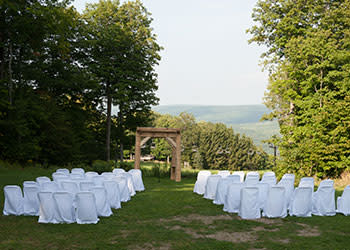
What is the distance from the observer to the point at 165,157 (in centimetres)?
6775

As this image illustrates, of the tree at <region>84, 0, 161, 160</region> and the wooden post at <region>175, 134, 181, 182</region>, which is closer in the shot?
the wooden post at <region>175, 134, 181, 182</region>

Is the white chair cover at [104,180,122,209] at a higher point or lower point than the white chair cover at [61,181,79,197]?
lower

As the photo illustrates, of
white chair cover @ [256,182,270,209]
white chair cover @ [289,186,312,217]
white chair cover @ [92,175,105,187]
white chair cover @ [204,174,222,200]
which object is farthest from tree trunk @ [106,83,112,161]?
white chair cover @ [289,186,312,217]

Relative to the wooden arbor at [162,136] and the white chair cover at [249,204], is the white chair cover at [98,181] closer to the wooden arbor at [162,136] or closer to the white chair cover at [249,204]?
the white chair cover at [249,204]

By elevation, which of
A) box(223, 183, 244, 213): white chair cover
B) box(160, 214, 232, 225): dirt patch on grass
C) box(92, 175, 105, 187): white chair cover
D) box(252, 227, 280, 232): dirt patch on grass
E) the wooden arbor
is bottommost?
box(160, 214, 232, 225): dirt patch on grass

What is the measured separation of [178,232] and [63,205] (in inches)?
108

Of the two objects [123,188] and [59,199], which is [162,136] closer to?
[123,188]

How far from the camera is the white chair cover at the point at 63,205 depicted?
777cm

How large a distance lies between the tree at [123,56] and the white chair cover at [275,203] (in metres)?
18.2

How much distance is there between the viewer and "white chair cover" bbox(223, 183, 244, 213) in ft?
31.0

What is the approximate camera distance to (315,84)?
1983 centimetres


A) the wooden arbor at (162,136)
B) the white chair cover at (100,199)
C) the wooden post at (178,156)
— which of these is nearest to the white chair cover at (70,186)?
the white chair cover at (100,199)

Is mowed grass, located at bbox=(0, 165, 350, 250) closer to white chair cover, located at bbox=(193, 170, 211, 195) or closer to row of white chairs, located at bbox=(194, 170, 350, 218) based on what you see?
row of white chairs, located at bbox=(194, 170, 350, 218)

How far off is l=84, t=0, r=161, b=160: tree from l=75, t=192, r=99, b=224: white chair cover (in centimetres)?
1799
